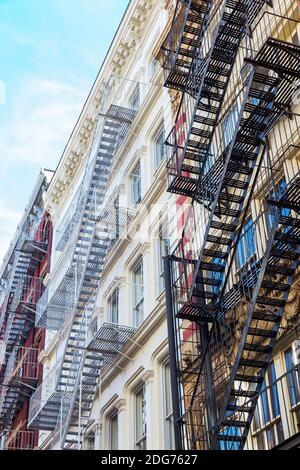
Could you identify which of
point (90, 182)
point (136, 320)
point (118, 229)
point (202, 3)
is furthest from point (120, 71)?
point (136, 320)

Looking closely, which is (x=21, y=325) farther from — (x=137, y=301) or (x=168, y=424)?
(x=168, y=424)

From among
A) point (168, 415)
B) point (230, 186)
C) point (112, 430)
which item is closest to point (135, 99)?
point (112, 430)

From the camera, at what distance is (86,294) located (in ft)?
80.4

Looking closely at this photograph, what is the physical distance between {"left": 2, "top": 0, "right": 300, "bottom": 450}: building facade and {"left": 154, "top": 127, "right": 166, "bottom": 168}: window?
0.45ft

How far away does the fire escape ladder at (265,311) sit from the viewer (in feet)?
40.9

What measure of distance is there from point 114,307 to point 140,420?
5.08 metres

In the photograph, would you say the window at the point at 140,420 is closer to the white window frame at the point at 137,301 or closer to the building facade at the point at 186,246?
the building facade at the point at 186,246

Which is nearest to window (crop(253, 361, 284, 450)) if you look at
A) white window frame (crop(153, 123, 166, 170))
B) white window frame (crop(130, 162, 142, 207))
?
white window frame (crop(153, 123, 166, 170))

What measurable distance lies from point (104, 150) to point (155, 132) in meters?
3.21

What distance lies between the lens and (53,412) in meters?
25.0

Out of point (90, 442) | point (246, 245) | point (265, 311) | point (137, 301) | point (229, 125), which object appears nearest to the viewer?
point (265, 311)

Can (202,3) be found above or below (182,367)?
above

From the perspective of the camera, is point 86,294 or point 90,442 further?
point 86,294

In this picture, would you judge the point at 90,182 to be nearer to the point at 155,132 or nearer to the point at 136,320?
the point at 155,132
